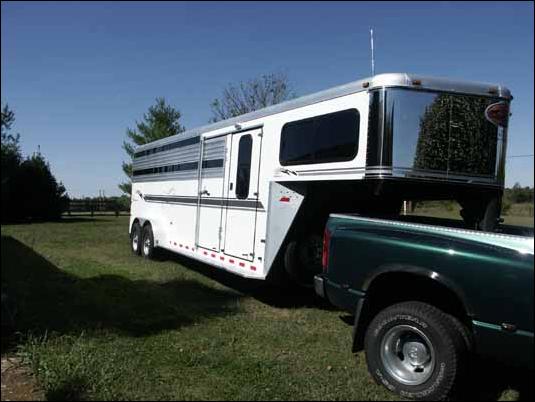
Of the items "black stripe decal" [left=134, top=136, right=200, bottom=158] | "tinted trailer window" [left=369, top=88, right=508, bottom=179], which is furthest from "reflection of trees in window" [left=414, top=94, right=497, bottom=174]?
"black stripe decal" [left=134, top=136, right=200, bottom=158]

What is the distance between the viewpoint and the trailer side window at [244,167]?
768 centimetres

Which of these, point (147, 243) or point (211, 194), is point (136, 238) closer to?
point (147, 243)

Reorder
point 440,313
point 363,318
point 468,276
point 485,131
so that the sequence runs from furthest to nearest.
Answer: point 485,131
point 363,318
point 440,313
point 468,276

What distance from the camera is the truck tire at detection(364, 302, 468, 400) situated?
4.07m

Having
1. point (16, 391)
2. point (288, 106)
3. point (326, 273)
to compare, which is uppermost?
point (288, 106)

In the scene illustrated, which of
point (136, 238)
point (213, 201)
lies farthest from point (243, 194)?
point (136, 238)

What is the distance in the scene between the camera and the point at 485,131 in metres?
5.68

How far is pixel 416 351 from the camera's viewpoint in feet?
14.5

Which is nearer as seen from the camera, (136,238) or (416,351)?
(416,351)

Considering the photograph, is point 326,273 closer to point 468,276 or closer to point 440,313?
point 440,313

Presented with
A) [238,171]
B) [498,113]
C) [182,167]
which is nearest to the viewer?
[498,113]

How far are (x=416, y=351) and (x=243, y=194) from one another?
393 cm

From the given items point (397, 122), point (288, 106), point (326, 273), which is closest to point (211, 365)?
point (326, 273)

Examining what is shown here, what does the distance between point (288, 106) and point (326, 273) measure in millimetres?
2578
